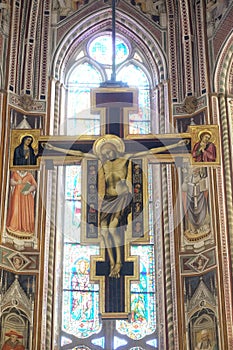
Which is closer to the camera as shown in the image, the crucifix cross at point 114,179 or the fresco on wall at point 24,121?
the crucifix cross at point 114,179

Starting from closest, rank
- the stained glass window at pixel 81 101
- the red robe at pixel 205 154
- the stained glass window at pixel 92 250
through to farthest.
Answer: the red robe at pixel 205 154, the stained glass window at pixel 92 250, the stained glass window at pixel 81 101

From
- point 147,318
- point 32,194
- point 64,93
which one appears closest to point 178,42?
point 64,93

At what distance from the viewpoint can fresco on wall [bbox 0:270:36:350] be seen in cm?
1355

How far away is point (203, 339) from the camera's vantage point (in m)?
13.5

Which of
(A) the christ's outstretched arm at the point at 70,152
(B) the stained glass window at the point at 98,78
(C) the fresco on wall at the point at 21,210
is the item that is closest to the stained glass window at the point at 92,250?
(B) the stained glass window at the point at 98,78

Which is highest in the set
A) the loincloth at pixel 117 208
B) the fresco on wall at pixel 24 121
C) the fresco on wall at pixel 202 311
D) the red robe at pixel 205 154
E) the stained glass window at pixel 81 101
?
the stained glass window at pixel 81 101

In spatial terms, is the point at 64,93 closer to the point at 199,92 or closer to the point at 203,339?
the point at 199,92

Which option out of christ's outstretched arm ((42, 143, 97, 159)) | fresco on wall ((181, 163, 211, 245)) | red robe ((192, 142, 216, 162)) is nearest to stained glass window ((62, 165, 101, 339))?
fresco on wall ((181, 163, 211, 245))

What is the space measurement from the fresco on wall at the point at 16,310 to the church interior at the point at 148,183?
0.06ft

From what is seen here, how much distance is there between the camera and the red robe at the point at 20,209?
1446 centimetres

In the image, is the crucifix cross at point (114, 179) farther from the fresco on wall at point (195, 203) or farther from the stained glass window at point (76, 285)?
the fresco on wall at point (195, 203)

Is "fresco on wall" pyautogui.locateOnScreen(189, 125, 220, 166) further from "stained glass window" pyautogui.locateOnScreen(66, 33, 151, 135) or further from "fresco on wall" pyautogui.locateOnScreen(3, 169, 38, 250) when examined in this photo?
"stained glass window" pyautogui.locateOnScreen(66, 33, 151, 135)

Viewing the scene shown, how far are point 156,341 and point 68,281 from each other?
1.86 m

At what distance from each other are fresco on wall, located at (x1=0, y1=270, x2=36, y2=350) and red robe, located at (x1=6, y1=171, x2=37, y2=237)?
85 centimetres
